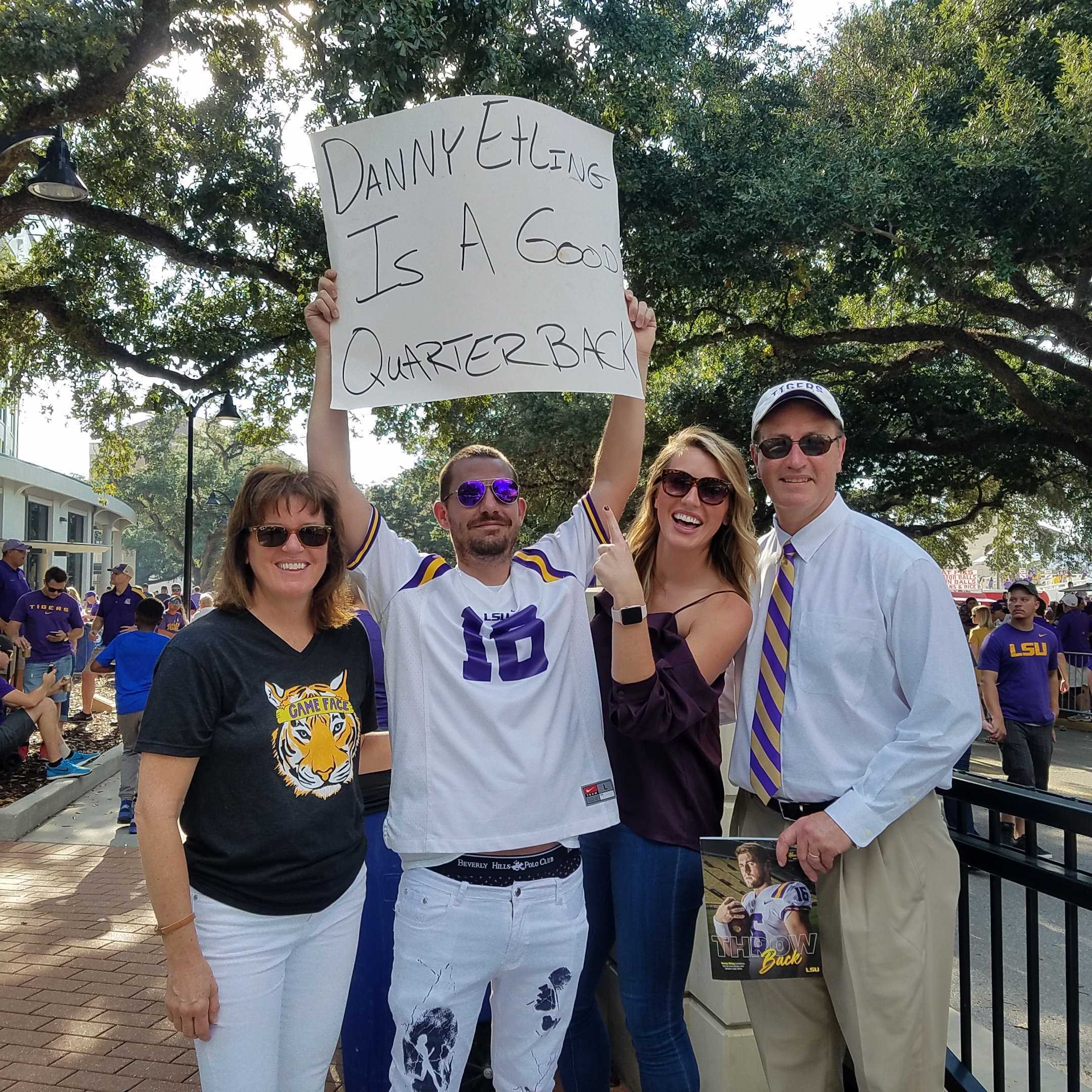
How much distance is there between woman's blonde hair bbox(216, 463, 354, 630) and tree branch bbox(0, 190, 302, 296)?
32.6 ft

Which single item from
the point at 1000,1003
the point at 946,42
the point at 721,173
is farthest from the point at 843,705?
the point at 946,42

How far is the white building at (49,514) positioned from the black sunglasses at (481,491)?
28.8 meters

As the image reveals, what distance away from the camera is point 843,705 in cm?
213

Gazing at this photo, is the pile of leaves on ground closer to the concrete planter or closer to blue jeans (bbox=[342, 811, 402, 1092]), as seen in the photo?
the concrete planter

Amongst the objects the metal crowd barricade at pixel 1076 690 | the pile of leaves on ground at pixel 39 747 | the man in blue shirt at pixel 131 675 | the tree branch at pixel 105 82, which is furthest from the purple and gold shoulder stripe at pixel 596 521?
the metal crowd barricade at pixel 1076 690

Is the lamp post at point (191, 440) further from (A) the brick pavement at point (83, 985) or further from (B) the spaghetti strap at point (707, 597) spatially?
(B) the spaghetti strap at point (707, 597)

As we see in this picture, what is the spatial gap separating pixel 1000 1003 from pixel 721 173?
8.75m

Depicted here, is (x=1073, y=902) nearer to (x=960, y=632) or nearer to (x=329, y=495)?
(x=960, y=632)

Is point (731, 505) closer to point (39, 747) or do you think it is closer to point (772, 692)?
point (772, 692)

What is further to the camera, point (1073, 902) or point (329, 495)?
point (329, 495)

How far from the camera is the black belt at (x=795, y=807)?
83.6 inches

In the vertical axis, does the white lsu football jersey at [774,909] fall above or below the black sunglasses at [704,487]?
below

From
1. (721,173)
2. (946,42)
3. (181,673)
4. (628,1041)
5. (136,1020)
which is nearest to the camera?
(181,673)

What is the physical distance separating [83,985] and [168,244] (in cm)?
941
